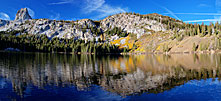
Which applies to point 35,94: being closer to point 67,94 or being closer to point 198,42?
point 67,94

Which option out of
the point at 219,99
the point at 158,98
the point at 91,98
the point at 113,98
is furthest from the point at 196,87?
the point at 91,98

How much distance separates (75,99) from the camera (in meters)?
22.7

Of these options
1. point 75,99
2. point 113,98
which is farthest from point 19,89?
point 113,98

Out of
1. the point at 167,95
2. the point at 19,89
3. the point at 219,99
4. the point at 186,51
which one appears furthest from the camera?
the point at 186,51

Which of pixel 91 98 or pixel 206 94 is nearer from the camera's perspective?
pixel 91 98

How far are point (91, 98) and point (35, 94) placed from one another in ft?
32.2

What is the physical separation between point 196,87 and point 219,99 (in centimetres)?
716

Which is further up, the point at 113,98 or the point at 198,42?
the point at 198,42

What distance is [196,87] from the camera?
Answer: 1157 inches

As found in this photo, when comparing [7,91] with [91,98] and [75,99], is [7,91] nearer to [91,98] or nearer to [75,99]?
[75,99]

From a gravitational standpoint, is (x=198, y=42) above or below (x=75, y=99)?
above

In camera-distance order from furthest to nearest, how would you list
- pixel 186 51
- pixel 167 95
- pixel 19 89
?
pixel 186 51
pixel 19 89
pixel 167 95

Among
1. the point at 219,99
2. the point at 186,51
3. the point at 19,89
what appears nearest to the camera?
the point at 219,99

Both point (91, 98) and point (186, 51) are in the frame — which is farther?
point (186, 51)
